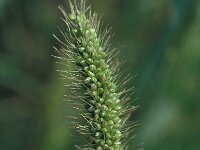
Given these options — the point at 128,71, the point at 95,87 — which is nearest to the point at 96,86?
the point at 95,87

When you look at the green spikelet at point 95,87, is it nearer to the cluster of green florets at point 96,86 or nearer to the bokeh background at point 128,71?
the cluster of green florets at point 96,86

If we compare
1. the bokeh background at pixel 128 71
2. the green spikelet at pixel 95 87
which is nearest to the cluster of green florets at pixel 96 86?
the green spikelet at pixel 95 87

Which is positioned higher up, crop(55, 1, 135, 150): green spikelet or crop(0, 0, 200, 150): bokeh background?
crop(0, 0, 200, 150): bokeh background

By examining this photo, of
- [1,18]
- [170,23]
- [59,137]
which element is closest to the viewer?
[170,23]

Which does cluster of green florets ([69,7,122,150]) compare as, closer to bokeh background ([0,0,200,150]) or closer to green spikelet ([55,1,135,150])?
green spikelet ([55,1,135,150])

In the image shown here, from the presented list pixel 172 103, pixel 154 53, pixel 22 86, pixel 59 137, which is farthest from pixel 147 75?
pixel 22 86

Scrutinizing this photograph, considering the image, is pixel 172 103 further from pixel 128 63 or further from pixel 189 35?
pixel 128 63

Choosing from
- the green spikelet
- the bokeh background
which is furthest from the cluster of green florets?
the bokeh background
